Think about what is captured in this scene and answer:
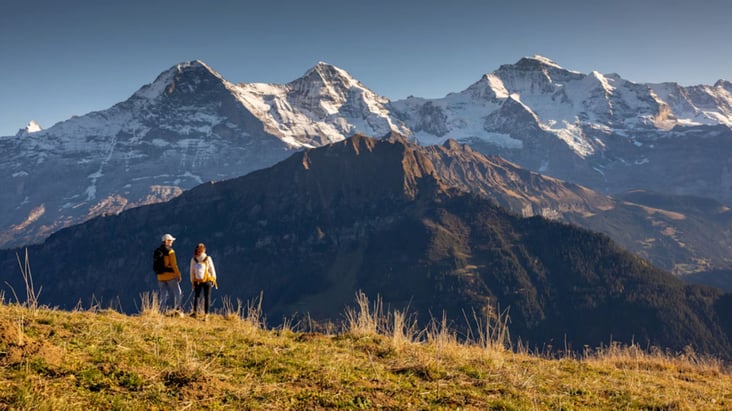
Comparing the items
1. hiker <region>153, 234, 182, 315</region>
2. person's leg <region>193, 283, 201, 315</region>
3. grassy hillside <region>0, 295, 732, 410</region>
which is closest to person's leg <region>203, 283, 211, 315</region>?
person's leg <region>193, 283, 201, 315</region>

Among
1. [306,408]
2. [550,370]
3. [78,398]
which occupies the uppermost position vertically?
[78,398]

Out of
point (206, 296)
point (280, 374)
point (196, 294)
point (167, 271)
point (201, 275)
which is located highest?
point (167, 271)

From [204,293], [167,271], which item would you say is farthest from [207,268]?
[167,271]

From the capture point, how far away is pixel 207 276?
21.4 metres

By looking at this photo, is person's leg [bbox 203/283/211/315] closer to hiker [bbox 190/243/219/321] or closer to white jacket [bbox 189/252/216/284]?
hiker [bbox 190/243/219/321]

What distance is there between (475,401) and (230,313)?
43.5 feet

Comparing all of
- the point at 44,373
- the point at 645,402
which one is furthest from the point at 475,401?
the point at 44,373

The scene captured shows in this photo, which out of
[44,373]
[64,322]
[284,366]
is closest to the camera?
[44,373]

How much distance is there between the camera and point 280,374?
1111 centimetres

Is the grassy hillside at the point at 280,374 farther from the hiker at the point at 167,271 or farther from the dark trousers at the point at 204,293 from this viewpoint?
the hiker at the point at 167,271

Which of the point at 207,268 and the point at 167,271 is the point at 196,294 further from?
the point at 167,271

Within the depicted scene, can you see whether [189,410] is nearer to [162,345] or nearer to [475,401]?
[162,345]

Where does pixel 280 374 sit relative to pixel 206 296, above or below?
below

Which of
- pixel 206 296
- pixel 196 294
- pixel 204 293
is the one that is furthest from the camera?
pixel 204 293
